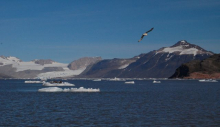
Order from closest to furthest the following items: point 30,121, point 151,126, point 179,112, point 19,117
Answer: point 151,126
point 30,121
point 19,117
point 179,112

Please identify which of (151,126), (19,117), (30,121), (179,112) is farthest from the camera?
(179,112)

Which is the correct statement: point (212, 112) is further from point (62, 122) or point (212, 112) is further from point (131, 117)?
point (62, 122)

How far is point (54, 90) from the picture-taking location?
90.6 metres

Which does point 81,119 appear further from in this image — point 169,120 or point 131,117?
point 169,120

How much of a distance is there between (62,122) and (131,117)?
793 cm

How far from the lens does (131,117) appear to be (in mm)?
41969

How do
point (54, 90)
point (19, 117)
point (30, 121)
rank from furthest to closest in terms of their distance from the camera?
point (54, 90) → point (19, 117) → point (30, 121)

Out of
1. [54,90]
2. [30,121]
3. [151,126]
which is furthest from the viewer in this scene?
[54,90]

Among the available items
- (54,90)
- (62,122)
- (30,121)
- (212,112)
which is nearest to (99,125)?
(62,122)

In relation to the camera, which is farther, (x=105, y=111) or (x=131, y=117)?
(x=105, y=111)

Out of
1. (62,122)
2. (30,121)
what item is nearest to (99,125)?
(62,122)

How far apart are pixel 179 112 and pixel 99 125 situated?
44.4 feet

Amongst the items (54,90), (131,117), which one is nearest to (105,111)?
(131,117)

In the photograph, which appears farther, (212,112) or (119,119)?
(212,112)
